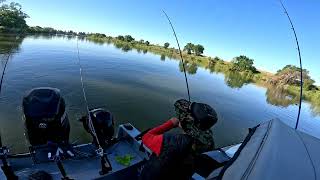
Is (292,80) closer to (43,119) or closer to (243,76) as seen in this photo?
(243,76)

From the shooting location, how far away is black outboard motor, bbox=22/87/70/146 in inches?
181

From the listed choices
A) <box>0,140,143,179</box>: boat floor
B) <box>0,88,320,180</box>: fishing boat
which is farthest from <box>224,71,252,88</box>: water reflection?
<box>0,140,143,179</box>: boat floor

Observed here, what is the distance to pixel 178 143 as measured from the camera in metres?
2.77

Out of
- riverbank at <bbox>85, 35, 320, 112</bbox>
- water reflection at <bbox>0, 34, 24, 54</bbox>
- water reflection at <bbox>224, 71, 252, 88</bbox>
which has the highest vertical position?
water reflection at <bbox>0, 34, 24, 54</bbox>

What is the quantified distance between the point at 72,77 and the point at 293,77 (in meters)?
50.4

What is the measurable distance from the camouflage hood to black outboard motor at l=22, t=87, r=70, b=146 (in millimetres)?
2228

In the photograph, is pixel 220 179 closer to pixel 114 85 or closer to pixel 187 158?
pixel 187 158

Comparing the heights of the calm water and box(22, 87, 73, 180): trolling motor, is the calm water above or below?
below

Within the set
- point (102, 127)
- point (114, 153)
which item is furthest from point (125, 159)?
point (102, 127)

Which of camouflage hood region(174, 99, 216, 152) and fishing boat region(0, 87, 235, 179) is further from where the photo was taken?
fishing boat region(0, 87, 235, 179)

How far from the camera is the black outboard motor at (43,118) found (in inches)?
181

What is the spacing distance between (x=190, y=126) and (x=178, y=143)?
410mm

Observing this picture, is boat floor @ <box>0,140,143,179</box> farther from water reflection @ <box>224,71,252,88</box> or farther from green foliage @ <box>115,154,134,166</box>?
water reflection @ <box>224,71,252,88</box>

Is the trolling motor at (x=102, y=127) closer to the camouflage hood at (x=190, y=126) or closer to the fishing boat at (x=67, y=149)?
the fishing boat at (x=67, y=149)
